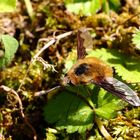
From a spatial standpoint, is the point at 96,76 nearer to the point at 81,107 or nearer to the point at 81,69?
the point at 81,69

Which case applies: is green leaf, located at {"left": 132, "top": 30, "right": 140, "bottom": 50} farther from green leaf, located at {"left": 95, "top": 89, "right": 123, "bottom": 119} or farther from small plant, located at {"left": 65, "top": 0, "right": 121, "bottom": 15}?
small plant, located at {"left": 65, "top": 0, "right": 121, "bottom": 15}

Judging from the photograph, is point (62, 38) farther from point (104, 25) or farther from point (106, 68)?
point (106, 68)

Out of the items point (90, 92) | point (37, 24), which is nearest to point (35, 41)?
point (37, 24)

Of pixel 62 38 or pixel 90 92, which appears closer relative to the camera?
pixel 90 92

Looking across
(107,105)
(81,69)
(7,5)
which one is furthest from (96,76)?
(7,5)

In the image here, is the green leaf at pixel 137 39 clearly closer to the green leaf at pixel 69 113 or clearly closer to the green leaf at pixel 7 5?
the green leaf at pixel 69 113

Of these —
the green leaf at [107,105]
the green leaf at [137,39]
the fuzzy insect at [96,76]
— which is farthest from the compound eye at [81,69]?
the green leaf at [137,39]

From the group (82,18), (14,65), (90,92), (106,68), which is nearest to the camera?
(106,68)
